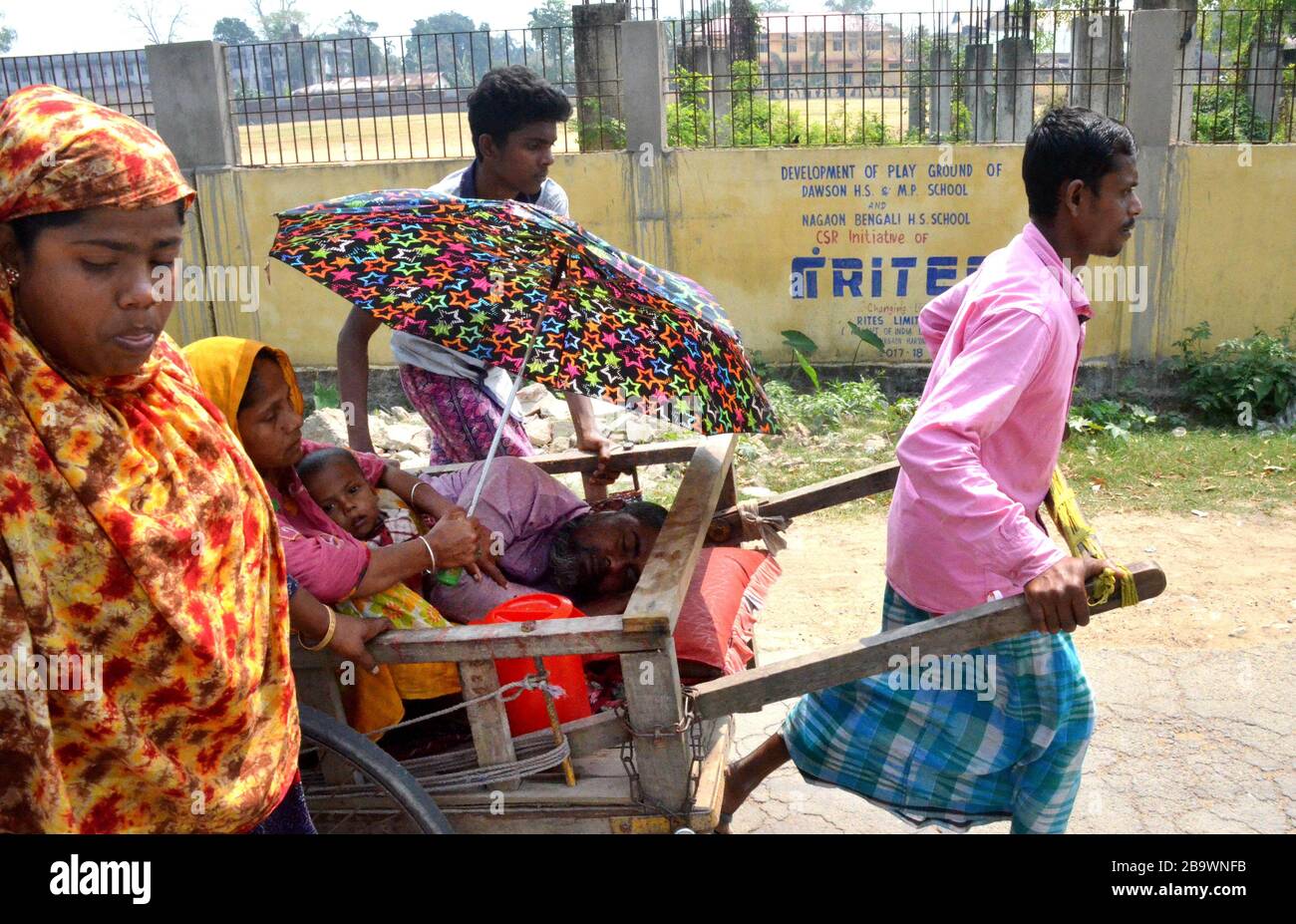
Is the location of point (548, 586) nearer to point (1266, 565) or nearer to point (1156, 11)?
point (1266, 565)

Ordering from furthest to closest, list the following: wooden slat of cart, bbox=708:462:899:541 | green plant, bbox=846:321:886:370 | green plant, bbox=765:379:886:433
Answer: green plant, bbox=846:321:886:370 → green plant, bbox=765:379:886:433 → wooden slat of cart, bbox=708:462:899:541

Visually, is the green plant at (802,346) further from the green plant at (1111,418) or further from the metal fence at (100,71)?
the metal fence at (100,71)

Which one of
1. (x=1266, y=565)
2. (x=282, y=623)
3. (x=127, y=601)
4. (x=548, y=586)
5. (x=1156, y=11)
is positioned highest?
(x=1156, y=11)

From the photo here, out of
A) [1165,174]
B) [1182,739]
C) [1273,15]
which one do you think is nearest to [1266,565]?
[1182,739]

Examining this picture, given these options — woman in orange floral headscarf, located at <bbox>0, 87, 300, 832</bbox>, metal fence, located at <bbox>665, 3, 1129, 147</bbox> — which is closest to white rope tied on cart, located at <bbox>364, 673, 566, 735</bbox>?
woman in orange floral headscarf, located at <bbox>0, 87, 300, 832</bbox>

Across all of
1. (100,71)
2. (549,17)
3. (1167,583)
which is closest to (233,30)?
(549,17)

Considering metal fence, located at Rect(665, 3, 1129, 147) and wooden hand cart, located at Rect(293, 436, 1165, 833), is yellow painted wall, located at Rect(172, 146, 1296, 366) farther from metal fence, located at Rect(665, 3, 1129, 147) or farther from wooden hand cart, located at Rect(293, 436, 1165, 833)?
wooden hand cart, located at Rect(293, 436, 1165, 833)

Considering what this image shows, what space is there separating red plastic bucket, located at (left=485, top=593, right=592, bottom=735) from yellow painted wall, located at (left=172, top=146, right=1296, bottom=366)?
680 cm

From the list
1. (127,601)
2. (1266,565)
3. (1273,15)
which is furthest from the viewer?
(1273,15)

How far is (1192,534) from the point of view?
596 centimetres

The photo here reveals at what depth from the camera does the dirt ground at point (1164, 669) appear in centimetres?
357

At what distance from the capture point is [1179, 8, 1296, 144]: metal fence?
881 centimetres

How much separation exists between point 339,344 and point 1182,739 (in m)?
3.11

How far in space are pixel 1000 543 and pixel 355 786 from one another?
1.44 metres
